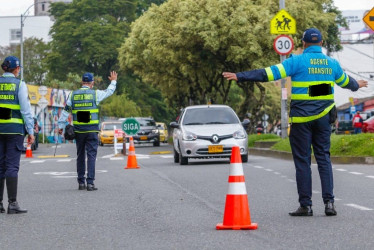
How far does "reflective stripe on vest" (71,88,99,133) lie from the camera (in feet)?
49.6

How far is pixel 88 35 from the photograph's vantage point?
73750 mm

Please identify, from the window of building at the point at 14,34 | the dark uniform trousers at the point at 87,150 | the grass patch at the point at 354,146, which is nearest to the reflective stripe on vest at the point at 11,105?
the dark uniform trousers at the point at 87,150

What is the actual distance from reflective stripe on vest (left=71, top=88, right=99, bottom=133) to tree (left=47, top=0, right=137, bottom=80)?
2263 inches

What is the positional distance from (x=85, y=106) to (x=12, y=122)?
4.01 m

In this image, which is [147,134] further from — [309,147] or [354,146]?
[309,147]

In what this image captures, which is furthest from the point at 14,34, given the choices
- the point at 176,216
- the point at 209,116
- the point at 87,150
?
the point at 176,216

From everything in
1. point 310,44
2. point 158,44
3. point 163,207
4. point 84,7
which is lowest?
point 163,207

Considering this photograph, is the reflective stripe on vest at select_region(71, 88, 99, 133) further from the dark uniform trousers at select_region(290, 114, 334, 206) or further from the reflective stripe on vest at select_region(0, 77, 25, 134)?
the dark uniform trousers at select_region(290, 114, 334, 206)

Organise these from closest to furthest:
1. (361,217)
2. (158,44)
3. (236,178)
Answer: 1. (236,178)
2. (361,217)
3. (158,44)

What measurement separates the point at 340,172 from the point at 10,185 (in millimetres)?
8785

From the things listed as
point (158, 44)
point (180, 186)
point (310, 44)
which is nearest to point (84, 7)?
point (158, 44)

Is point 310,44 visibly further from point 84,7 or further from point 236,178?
point 84,7

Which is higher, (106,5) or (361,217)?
(106,5)

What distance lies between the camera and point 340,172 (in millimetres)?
18188
